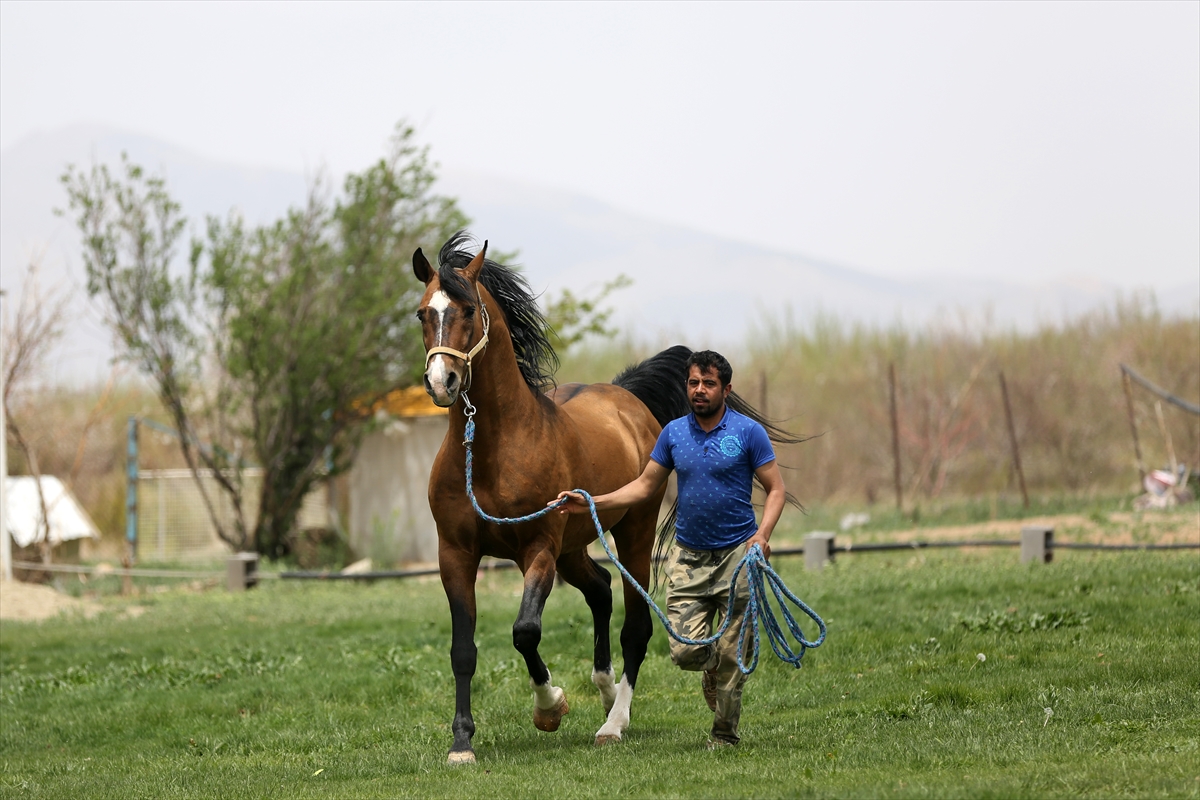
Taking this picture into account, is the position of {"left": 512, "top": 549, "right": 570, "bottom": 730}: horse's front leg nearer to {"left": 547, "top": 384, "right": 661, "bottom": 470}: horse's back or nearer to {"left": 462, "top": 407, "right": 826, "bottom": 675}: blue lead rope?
{"left": 462, "top": 407, "right": 826, "bottom": 675}: blue lead rope

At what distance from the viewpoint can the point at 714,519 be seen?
597cm

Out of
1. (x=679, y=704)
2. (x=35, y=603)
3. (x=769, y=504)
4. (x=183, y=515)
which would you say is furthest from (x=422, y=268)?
(x=183, y=515)

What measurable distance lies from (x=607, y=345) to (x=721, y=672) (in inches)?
1108

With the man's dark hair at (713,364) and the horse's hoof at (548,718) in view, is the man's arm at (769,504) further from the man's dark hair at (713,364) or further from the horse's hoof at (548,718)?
the horse's hoof at (548,718)

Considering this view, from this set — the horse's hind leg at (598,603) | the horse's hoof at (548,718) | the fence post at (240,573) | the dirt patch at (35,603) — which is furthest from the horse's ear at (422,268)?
the fence post at (240,573)

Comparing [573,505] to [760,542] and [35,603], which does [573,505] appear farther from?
[35,603]

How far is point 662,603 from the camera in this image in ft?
35.4

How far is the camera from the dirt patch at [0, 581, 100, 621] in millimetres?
15688

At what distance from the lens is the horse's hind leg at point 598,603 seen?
716 centimetres

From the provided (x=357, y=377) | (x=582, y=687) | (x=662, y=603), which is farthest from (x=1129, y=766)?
(x=357, y=377)

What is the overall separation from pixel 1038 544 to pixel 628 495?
816cm

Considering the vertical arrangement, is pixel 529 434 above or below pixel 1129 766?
above

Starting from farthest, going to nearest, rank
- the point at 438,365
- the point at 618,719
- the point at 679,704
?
the point at 679,704, the point at 618,719, the point at 438,365

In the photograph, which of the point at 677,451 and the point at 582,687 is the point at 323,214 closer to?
the point at 582,687
